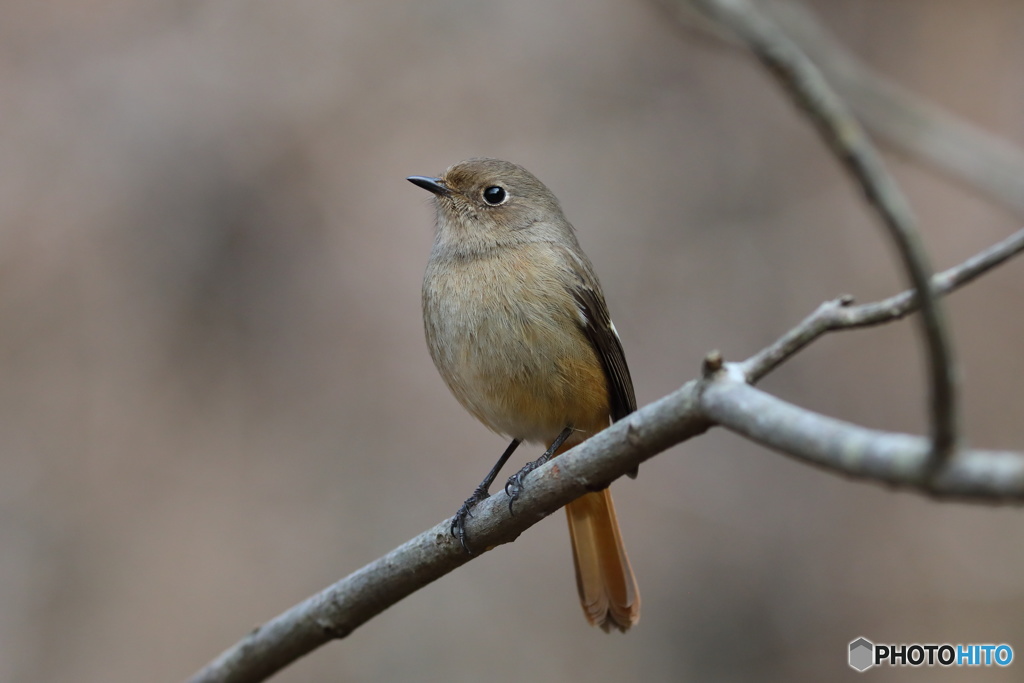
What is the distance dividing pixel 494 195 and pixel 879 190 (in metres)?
3.06

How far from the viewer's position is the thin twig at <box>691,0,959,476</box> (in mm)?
1434

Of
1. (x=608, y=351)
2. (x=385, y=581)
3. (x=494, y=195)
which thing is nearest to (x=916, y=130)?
(x=608, y=351)

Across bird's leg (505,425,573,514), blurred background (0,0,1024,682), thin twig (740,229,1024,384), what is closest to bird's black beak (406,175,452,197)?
bird's leg (505,425,573,514)

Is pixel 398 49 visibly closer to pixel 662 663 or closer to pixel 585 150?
pixel 585 150

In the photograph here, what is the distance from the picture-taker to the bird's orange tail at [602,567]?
13.2 feet

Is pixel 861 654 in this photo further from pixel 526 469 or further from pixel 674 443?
pixel 674 443

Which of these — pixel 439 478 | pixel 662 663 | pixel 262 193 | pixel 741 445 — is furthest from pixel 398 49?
pixel 662 663

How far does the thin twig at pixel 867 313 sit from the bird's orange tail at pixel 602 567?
208 cm

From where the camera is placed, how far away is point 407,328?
648cm

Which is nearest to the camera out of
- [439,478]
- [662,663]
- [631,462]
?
[631,462]

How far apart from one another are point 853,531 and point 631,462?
4.18 m

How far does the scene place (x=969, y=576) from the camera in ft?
18.8

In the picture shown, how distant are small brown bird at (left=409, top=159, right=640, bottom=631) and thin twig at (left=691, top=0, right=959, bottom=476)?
6.38ft

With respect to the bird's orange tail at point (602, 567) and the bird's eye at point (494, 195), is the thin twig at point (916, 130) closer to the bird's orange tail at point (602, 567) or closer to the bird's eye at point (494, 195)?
the bird's eye at point (494, 195)
